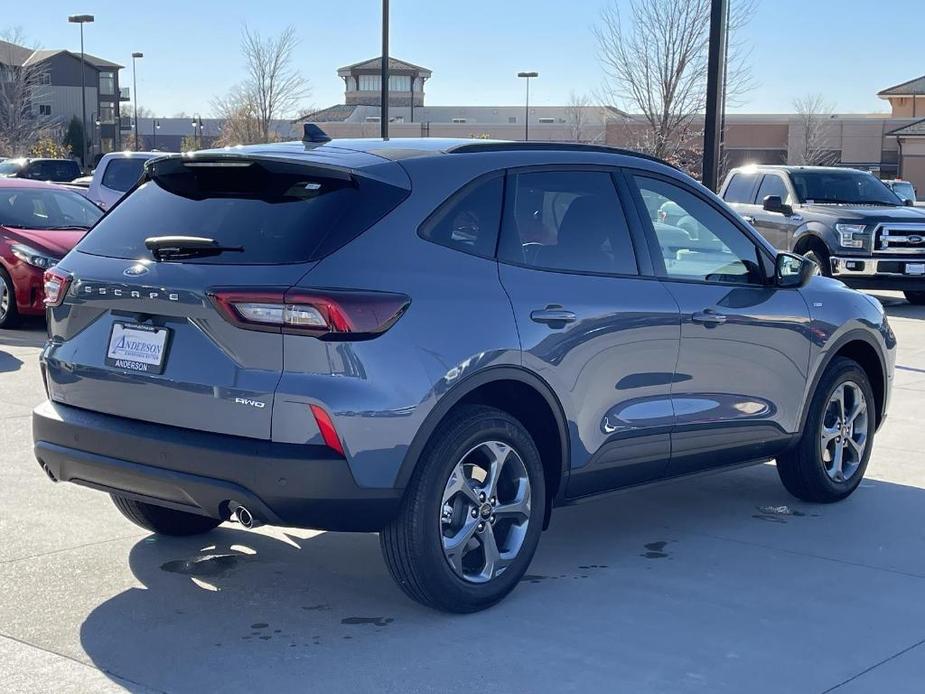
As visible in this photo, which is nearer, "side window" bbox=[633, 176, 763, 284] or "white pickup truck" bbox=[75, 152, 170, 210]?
"side window" bbox=[633, 176, 763, 284]

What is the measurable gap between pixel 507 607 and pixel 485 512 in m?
0.41

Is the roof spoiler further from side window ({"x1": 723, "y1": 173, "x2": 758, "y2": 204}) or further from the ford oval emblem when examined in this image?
side window ({"x1": 723, "y1": 173, "x2": 758, "y2": 204})

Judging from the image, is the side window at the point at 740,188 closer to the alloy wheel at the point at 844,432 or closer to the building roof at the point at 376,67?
the alloy wheel at the point at 844,432

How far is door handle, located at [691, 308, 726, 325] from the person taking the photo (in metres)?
5.94

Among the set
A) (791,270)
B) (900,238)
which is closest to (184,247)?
(791,270)

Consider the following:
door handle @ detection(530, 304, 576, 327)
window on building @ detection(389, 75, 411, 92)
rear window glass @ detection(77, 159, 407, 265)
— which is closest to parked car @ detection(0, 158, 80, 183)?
rear window glass @ detection(77, 159, 407, 265)

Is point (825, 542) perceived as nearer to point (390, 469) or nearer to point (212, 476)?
point (390, 469)

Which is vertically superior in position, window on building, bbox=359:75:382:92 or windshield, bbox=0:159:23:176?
window on building, bbox=359:75:382:92

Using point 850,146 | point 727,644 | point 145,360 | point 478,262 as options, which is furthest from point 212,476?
point 850,146

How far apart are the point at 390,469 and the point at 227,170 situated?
136 cm

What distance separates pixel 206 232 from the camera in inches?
192

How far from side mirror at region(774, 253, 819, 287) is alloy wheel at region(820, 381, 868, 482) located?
0.70m

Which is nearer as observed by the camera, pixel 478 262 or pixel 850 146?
pixel 478 262

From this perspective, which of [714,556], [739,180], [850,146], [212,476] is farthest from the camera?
[850,146]
